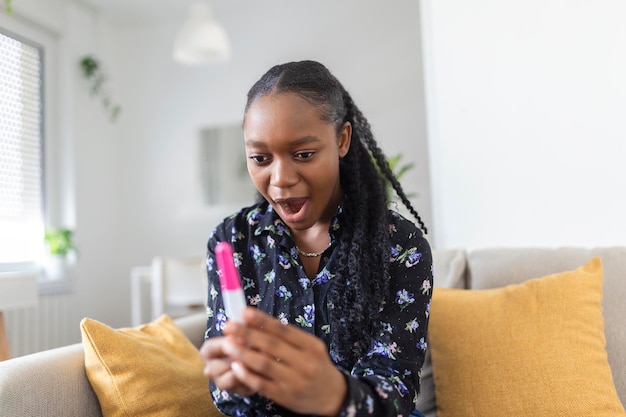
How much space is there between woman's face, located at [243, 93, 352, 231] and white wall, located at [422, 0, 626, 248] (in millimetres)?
1048

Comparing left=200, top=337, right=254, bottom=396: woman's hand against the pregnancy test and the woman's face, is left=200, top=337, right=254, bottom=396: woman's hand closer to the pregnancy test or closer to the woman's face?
the pregnancy test

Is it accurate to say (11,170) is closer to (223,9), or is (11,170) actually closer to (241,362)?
(223,9)

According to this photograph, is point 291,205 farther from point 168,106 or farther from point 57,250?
point 168,106

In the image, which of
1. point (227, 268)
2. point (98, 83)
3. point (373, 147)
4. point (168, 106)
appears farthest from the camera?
point (168, 106)

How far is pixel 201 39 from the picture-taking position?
10.4ft

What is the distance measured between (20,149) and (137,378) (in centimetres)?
266

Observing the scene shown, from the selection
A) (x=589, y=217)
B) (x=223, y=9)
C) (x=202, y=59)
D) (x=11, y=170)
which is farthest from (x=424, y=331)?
(x=223, y=9)

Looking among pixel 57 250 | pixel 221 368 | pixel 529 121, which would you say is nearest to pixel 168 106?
pixel 57 250

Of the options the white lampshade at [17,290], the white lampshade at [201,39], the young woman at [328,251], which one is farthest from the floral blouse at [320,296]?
the white lampshade at [201,39]

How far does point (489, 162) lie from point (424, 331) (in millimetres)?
1046

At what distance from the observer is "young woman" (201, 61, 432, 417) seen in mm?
957

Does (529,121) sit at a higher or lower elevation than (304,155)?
higher

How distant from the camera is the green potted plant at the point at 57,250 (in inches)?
137

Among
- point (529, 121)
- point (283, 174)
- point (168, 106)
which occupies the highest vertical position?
point (168, 106)
